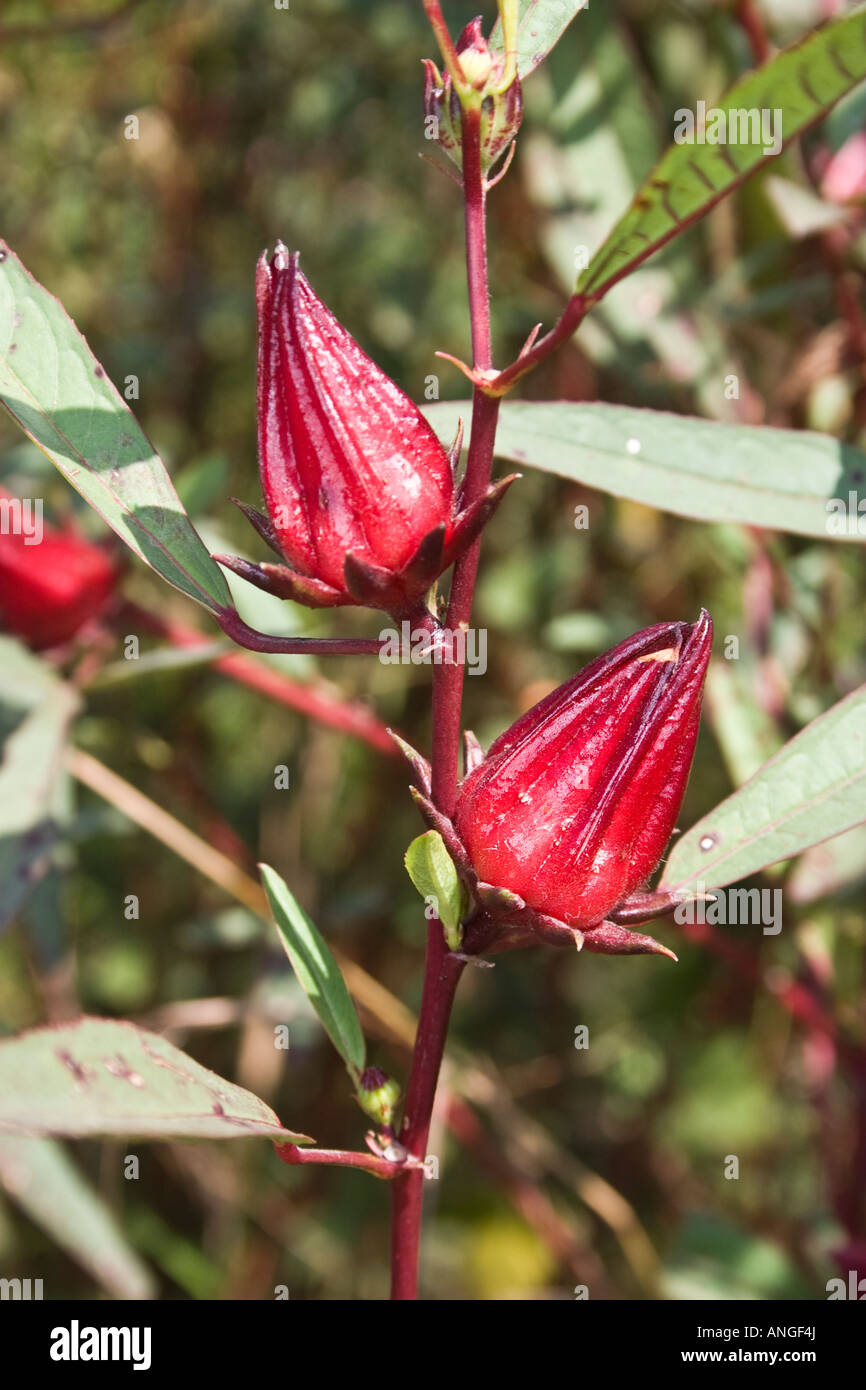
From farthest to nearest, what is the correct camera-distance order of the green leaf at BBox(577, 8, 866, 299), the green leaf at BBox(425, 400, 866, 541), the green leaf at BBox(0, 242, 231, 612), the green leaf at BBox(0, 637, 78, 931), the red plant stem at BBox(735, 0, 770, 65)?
the red plant stem at BBox(735, 0, 770, 65), the green leaf at BBox(0, 637, 78, 931), the green leaf at BBox(425, 400, 866, 541), the green leaf at BBox(0, 242, 231, 612), the green leaf at BBox(577, 8, 866, 299)

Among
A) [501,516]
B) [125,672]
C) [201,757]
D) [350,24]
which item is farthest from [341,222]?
[125,672]

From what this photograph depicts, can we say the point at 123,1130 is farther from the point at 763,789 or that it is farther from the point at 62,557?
the point at 62,557

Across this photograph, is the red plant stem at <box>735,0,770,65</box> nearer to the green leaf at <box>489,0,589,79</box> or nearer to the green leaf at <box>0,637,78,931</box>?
the green leaf at <box>489,0,589,79</box>

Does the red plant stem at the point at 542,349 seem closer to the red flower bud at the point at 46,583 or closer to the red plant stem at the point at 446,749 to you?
the red plant stem at the point at 446,749

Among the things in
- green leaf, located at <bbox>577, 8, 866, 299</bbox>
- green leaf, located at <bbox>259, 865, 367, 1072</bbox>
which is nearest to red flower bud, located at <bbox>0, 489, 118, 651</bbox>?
green leaf, located at <bbox>259, 865, 367, 1072</bbox>

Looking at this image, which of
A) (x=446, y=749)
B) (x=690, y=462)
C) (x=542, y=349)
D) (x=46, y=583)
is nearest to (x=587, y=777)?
→ (x=446, y=749)

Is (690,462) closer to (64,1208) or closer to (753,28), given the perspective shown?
(753,28)

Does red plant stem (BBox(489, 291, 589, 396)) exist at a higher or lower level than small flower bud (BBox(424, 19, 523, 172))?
lower
